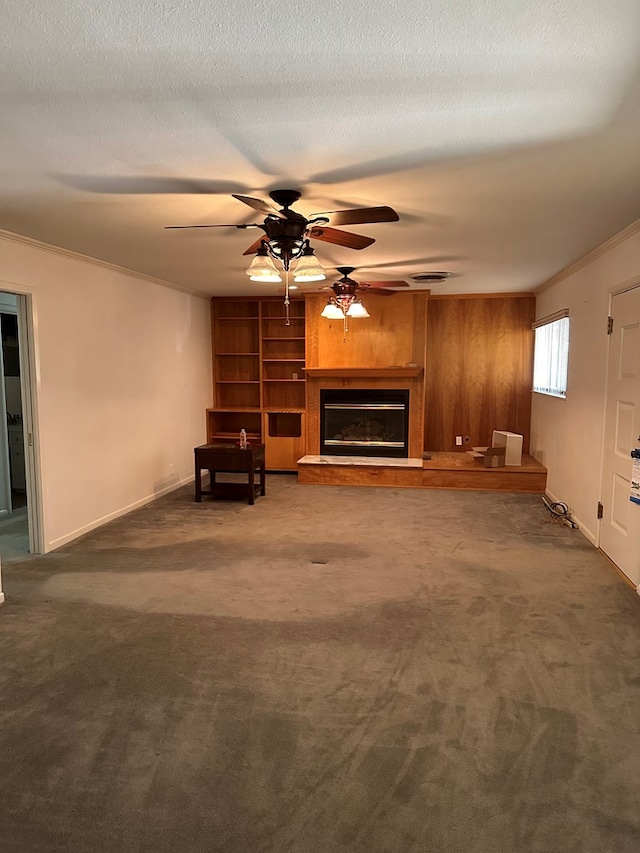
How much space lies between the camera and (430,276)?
18.2ft

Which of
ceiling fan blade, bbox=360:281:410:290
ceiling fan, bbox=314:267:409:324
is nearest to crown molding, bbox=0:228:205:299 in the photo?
ceiling fan, bbox=314:267:409:324

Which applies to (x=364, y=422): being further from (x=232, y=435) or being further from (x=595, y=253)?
(x=595, y=253)

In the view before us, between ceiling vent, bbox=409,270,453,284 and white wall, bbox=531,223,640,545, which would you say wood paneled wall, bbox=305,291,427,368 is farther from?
white wall, bbox=531,223,640,545

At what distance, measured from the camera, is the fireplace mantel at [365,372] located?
6.54m

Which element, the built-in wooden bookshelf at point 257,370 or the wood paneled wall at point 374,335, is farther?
the built-in wooden bookshelf at point 257,370

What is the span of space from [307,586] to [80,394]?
2.52 meters

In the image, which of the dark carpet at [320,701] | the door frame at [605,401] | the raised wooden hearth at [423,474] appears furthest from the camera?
the raised wooden hearth at [423,474]

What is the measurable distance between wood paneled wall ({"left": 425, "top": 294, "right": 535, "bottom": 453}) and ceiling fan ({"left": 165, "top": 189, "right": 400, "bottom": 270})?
436 cm

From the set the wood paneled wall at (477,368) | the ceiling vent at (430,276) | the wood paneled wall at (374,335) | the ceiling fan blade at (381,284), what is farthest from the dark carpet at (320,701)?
the wood paneled wall at (477,368)

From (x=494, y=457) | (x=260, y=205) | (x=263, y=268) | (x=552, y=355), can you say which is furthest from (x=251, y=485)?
(x=552, y=355)

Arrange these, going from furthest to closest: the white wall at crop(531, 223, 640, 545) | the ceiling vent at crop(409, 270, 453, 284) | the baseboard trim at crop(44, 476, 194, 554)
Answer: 1. the ceiling vent at crop(409, 270, 453, 284)
2. the baseboard trim at crop(44, 476, 194, 554)
3. the white wall at crop(531, 223, 640, 545)

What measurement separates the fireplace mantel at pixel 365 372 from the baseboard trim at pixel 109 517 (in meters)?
2.10

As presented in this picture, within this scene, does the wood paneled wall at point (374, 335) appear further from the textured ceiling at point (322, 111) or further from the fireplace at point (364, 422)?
the textured ceiling at point (322, 111)

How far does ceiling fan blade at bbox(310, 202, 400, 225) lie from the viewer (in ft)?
8.20
